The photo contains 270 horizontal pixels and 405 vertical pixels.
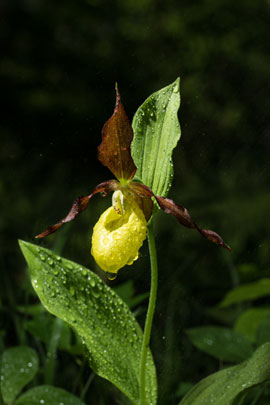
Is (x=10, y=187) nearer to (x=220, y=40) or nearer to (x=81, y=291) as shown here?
(x=220, y=40)

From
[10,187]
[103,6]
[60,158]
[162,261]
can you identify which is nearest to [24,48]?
[103,6]

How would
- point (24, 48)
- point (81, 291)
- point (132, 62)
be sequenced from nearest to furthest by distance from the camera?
point (81, 291) → point (132, 62) → point (24, 48)

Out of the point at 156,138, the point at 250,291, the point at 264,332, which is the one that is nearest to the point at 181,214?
the point at 156,138

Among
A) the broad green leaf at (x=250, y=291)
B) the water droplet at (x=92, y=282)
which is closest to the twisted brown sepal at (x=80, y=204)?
the water droplet at (x=92, y=282)

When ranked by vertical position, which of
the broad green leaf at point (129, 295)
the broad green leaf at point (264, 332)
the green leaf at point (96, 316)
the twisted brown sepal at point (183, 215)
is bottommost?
the broad green leaf at point (264, 332)

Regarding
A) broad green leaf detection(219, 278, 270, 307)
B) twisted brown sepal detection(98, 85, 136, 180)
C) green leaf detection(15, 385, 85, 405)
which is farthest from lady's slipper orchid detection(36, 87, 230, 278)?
broad green leaf detection(219, 278, 270, 307)

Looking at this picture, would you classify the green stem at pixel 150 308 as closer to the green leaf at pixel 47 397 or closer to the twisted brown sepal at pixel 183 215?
the twisted brown sepal at pixel 183 215
